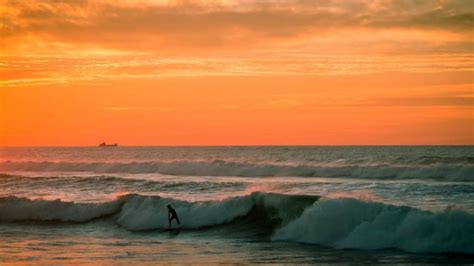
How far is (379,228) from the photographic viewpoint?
2003cm

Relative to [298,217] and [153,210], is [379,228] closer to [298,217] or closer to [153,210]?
[298,217]

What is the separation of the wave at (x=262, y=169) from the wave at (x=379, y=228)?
2202 cm

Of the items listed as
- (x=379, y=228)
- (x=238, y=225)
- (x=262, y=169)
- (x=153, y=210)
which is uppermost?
(x=262, y=169)

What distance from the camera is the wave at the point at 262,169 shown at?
4416 cm

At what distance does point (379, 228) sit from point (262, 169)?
1380 inches

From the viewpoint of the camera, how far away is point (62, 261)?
54.9ft

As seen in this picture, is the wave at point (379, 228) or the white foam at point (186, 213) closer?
the wave at point (379, 228)

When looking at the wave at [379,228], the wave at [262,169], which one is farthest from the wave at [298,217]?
the wave at [262,169]

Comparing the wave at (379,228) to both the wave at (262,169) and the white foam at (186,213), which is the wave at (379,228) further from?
the wave at (262,169)

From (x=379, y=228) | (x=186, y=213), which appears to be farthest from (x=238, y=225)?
(x=379, y=228)

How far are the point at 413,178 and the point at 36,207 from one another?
25.5 meters

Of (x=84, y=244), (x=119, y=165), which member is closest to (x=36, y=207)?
(x=84, y=244)

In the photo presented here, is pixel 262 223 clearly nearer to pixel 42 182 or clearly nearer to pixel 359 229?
pixel 359 229

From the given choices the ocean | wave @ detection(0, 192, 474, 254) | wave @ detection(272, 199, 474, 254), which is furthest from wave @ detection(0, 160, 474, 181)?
wave @ detection(272, 199, 474, 254)
